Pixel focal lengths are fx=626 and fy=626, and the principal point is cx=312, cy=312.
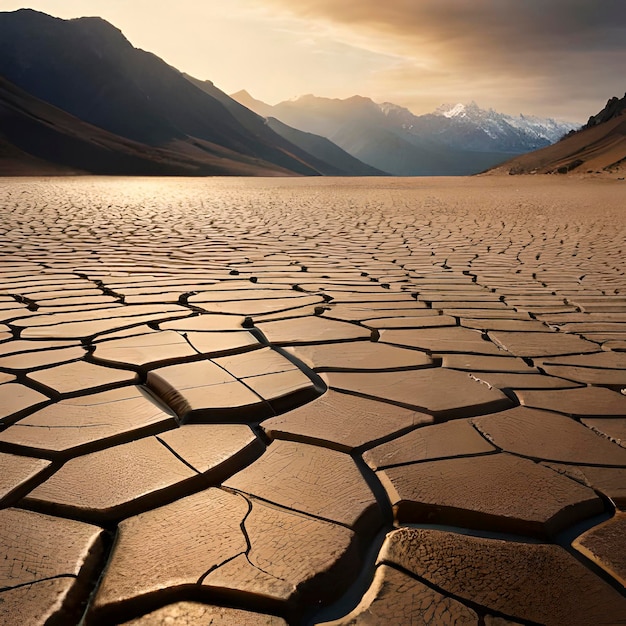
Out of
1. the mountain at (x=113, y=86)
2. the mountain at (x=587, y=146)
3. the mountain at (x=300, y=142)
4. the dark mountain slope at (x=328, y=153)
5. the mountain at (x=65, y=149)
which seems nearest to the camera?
the mountain at (x=587, y=146)

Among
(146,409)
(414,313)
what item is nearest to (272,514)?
(146,409)

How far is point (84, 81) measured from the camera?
70250mm

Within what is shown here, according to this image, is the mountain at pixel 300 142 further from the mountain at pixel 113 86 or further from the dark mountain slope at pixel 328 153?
the mountain at pixel 113 86

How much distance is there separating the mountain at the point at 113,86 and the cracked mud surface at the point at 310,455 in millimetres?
62935

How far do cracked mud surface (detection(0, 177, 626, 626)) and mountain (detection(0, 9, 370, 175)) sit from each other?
206ft

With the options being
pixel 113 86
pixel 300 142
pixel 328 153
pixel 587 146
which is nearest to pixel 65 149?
pixel 113 86

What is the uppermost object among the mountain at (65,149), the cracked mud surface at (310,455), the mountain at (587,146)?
the mountain at (587,146)

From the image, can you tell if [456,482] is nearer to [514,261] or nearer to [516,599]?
[516,599]

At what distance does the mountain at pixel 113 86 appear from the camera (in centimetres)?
6600

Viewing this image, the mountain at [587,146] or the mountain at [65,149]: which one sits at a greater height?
the mountain at [587,146]

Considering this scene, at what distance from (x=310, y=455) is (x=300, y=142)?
12487 centimetres

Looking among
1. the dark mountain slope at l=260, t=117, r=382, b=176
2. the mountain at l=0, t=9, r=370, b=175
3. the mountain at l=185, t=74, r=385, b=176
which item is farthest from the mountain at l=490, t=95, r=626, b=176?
the dark mountain slope at l=260, t=117, r=382, b=176

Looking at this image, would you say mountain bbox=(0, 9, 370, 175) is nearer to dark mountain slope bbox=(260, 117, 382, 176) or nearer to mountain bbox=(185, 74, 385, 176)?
mountain bbox=(185, 74, 385, 176)

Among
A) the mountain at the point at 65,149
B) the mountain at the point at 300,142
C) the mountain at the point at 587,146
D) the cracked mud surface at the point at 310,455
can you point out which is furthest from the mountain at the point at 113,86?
the cracked mud surface at the point at 310,455
